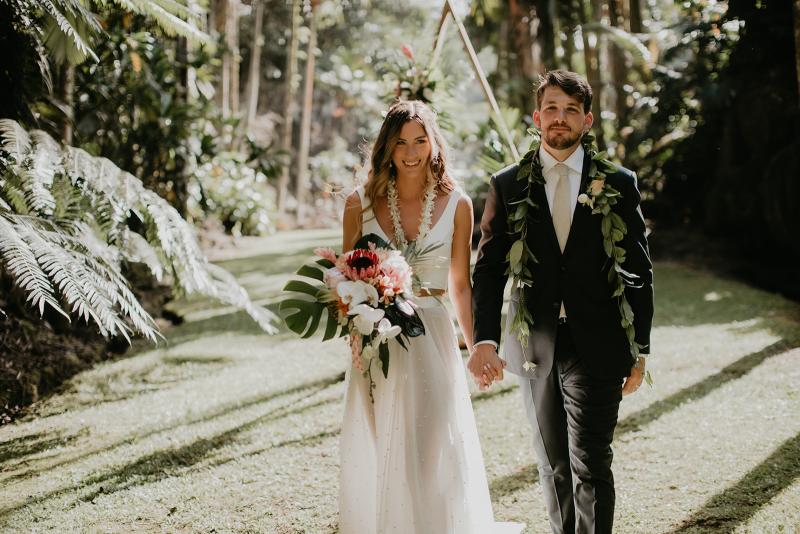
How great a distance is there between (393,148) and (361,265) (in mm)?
698

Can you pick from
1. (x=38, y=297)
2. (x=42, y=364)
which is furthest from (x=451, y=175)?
(x=42, y=364)

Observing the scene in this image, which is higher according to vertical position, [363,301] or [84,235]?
[84,235]

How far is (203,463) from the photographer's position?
4.98 meters

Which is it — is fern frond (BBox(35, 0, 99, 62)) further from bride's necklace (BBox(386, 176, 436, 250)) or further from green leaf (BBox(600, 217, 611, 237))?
green leaf (BBox(600, 217, 611, 237))

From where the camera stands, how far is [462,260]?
3.46 meters

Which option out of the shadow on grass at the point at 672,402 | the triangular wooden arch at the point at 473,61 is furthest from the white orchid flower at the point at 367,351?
the triangular wooden arch at the point at 473,61

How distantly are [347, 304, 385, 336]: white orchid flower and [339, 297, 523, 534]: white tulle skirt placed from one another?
45 centimetres

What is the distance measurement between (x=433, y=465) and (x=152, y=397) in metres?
4.09

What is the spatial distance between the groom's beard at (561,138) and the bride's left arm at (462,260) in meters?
0.61

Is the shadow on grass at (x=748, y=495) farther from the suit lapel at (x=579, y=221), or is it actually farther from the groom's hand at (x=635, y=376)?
the suit lapel at (x=579, y=221)

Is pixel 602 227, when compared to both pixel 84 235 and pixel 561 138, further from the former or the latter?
pixel 84 235

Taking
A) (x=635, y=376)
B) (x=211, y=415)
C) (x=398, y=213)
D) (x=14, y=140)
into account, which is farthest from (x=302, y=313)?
(x=211, y=415)

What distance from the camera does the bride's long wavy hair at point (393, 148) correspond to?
130 inches

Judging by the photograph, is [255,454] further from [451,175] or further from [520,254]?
[520,254]
